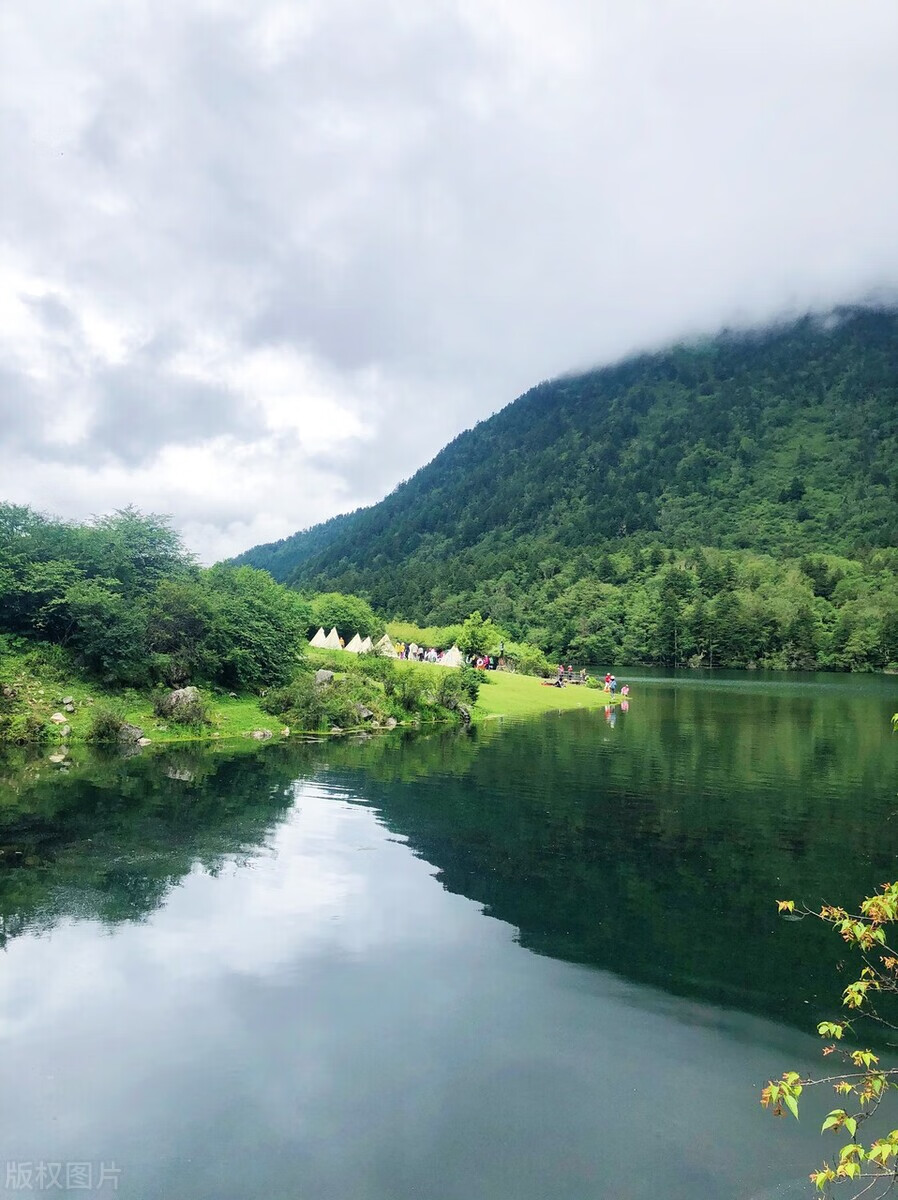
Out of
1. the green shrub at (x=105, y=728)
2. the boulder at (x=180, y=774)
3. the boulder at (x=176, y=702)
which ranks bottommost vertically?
the boulder at (x=180, y=774)

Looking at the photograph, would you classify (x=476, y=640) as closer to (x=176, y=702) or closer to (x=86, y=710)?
(x=176, y=702)

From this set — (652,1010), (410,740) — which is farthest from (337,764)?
(652,1010)

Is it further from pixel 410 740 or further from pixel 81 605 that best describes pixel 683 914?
pixel 81 605

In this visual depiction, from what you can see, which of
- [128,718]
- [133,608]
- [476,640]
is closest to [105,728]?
[128,718]

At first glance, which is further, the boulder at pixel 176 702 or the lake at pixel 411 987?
the boulder at pixel 176 702

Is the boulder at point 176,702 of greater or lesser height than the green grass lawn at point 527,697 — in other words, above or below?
above

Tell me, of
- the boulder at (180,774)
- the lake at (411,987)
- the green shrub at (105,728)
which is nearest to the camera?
the lake at (411,987)

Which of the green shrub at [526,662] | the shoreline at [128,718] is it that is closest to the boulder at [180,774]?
the shoreline at [128,718]

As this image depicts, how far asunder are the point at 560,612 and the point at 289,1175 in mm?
170224

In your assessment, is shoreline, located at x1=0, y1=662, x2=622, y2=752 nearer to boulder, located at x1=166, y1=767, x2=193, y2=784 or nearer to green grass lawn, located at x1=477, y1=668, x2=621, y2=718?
boulder, located at x1=166, y1=767, x2=193, y2=784

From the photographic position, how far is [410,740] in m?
43.7

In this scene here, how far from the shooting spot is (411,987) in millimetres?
13242

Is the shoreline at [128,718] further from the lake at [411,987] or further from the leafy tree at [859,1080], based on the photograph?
the leafy tree at [859,1080]

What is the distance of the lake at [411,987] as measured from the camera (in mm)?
8953
